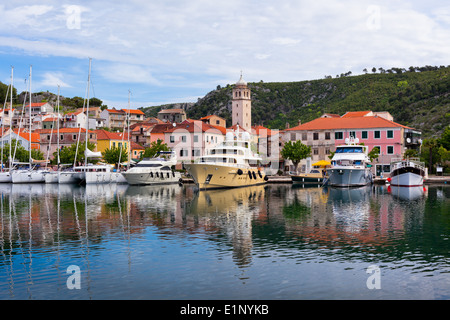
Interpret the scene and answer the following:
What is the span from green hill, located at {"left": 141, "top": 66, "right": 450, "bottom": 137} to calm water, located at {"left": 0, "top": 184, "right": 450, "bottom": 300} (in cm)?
8644

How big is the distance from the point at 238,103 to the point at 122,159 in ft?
138

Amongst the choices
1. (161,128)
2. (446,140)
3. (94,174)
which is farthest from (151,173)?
(446,140)

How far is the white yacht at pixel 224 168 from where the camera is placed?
60.0m

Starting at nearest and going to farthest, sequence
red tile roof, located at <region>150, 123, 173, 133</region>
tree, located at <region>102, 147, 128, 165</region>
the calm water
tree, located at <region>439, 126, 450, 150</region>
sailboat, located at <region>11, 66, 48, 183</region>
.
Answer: the calm water, sailboat, located at <region>11, 66, 48, 183</region>, tree, located at <region>439, 126, 450, 150</region>, tree, located at <region>102, 147, 128, 165</region>, red tile roof, located at <region>150, 123, 173, 133</region>

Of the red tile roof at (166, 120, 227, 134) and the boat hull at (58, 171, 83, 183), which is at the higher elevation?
the red tile roof at (166, 120, 227, 134)

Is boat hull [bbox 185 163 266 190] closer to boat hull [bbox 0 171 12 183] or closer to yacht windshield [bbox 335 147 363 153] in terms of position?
yacht windshield [bbox 335 147 363 153]

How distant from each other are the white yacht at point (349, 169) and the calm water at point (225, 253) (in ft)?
94.6

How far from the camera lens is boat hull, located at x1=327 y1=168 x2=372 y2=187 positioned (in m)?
66.5

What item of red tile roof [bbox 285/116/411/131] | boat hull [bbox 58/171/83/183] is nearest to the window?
red tile roof [bbox 285/116/411/131]

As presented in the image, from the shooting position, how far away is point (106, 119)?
16250cm

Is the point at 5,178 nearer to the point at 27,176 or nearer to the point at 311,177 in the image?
the point at 27,176

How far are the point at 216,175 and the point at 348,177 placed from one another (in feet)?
64.3

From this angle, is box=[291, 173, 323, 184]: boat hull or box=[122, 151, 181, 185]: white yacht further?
box=[291, 173, 323, 184]: boat hull
